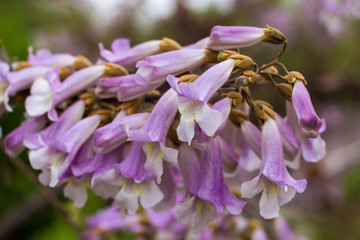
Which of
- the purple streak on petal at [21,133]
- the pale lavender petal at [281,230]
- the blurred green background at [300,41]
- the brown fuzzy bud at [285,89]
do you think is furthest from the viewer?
the blurred green background at [300,41]

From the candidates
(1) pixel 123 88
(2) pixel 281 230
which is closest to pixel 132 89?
(1) pixel 123 88

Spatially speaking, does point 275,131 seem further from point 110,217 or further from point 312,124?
point 110,217

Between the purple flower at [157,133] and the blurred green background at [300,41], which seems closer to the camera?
the purple flower at [157,133]

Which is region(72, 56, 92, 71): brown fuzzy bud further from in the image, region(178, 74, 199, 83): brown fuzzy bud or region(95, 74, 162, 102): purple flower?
region(178, 74, 199, 83): brown fuzzy bud

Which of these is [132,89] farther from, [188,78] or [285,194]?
[285,194]

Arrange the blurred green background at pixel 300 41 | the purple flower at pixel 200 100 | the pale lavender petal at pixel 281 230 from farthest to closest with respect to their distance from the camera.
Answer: the blurred green background at pixel 300 41 → the pale lavender petal at pixel 281 230 → the purple flower at pixel 200 100

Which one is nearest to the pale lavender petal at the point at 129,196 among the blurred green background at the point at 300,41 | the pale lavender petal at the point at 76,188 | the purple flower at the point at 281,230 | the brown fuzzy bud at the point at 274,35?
the pale lavender petal at the point at 76,188

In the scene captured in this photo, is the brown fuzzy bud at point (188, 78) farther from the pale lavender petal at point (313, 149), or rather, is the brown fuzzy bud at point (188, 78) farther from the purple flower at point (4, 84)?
the purple flower at point (4, 84)
